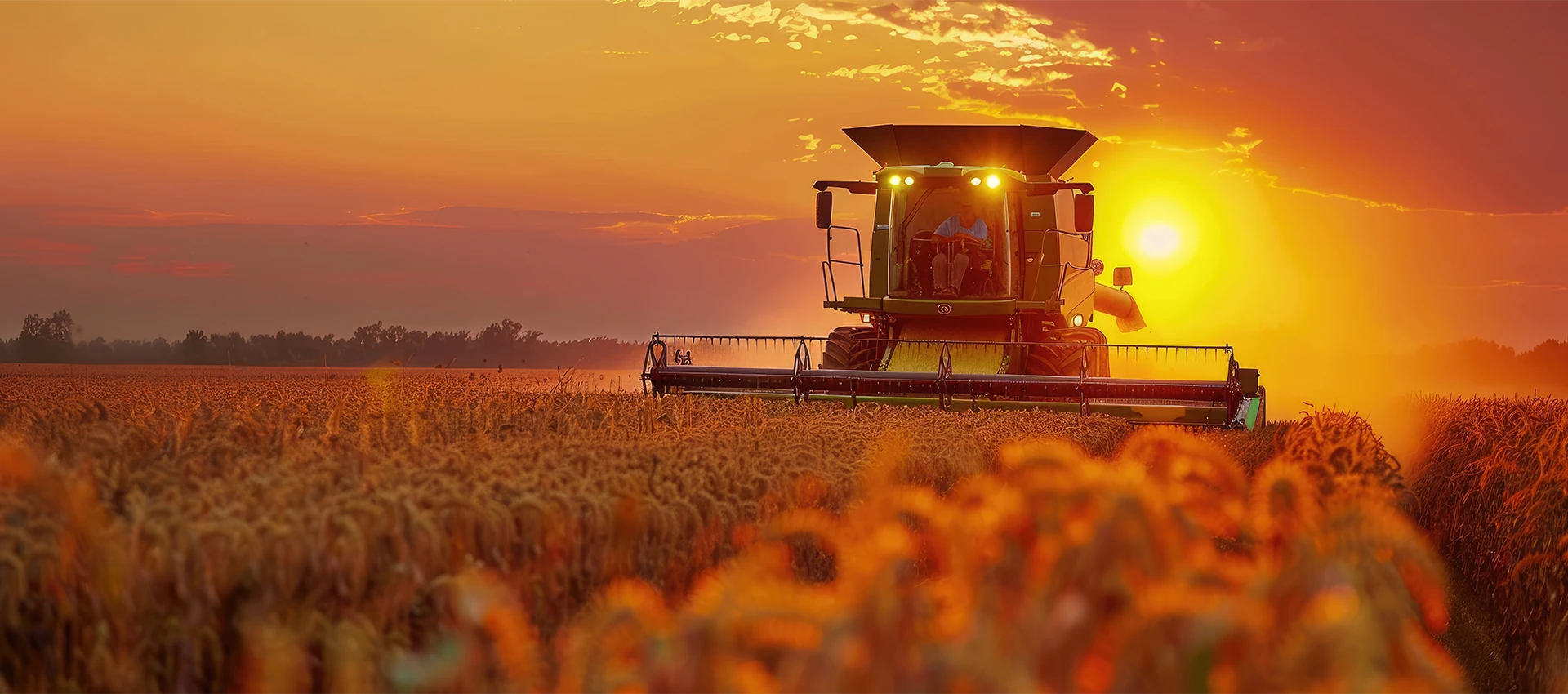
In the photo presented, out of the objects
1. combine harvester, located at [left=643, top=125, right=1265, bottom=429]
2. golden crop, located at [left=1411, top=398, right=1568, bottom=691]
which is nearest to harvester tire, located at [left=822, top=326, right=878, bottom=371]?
combine harvester, located at [left=643, top=125, right=1265, bottom=429]

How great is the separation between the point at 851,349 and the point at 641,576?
44.4 feet

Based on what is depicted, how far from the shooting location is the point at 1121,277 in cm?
2250

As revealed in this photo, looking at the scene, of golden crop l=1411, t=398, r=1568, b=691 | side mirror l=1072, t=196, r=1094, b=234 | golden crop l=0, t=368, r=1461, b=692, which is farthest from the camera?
side mirror l=1072, t=196, r=1094, b=234

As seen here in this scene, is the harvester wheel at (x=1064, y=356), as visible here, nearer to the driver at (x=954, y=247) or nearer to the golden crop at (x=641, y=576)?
the driver at (x=954, y=247)

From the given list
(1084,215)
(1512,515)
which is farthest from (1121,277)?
(1512,515)

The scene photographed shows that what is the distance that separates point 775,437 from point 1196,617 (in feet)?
15.3

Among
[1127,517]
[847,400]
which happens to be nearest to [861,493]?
[1127,517]

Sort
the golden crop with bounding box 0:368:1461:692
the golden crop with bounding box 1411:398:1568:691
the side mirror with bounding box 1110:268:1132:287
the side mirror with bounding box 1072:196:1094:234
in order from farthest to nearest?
the side mirror with bounding box 1110:268:1132:287, the side mirror with bounding box 1072:196:1094:234, the golden crop with bounding box 1411:398:1568:691, the golden crop with bounding box 0:368:1461:692

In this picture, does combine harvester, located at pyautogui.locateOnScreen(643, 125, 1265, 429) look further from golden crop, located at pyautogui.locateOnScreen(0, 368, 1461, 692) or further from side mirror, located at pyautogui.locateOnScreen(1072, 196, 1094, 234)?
golden crop, located at pyautogui.locateOnScreen(0, 368, 1461, 692)

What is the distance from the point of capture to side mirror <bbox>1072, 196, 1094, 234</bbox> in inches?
627

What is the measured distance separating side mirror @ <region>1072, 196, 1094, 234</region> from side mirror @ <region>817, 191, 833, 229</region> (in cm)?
316

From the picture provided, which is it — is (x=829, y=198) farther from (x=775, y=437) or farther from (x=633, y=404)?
(x=775, y=437)

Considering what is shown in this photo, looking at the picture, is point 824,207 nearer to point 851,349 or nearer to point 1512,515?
point 851,349

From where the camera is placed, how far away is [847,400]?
1461 centimetres
